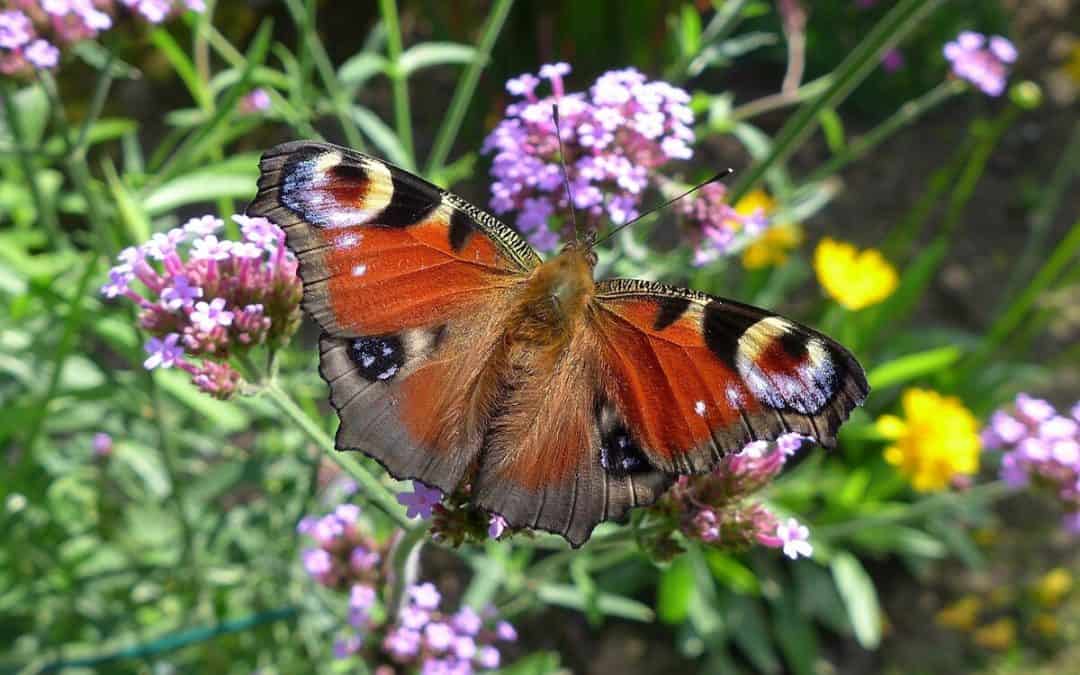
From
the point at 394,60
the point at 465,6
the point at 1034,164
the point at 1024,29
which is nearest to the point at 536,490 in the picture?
the point at 394,60

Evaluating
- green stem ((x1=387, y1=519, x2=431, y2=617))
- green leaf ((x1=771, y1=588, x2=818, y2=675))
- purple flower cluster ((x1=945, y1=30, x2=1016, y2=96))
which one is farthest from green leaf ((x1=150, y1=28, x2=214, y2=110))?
green leaf ((x1=771, y1=588, x2=818, y2=675))

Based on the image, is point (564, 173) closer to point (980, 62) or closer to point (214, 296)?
point (214, 296)

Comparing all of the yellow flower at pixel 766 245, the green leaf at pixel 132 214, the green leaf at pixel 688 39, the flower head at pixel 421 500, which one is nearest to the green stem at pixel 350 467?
the flower head at pixel 421 500

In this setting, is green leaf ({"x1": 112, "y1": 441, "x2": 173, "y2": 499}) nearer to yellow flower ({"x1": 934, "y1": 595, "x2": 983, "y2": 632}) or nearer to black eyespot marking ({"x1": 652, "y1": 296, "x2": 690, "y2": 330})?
black eyespot marking ({"x1": 652, "y1": 296, "x2": 690, "y2": 330})

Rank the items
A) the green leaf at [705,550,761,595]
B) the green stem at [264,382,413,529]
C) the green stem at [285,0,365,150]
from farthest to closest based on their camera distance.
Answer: the green leaf at [705,550,761,595]
the green stem at [285,0,365,150]
the green stem at [264,382,413,529]

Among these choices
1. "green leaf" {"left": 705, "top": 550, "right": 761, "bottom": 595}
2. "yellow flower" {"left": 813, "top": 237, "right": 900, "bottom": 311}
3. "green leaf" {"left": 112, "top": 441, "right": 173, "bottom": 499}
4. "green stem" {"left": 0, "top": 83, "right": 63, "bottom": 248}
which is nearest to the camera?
"green stem" {"left": 0, "top": 83, "right": 63, "bottom": 248}

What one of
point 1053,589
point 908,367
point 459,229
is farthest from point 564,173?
point 1053,589
